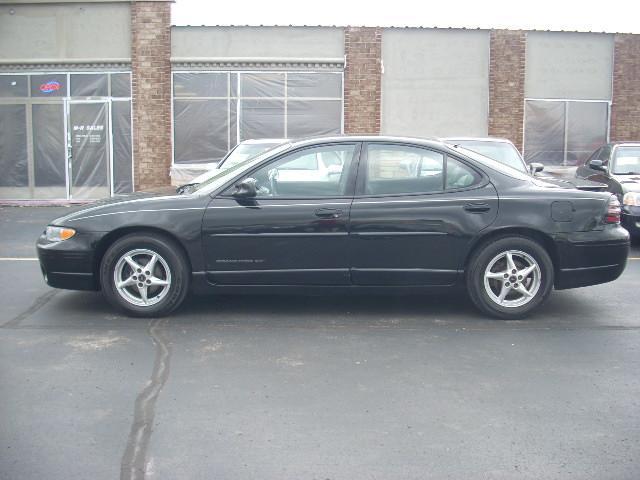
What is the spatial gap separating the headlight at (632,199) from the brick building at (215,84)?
744 centimetres

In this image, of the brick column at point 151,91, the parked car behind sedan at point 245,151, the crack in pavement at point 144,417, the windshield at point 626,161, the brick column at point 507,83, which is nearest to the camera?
the crack in pavement at point 144,417

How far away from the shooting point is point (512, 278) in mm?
6598

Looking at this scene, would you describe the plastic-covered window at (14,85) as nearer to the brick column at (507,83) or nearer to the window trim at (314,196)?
the brick column at (507,83)

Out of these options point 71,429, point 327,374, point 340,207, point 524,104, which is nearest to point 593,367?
point 327,374

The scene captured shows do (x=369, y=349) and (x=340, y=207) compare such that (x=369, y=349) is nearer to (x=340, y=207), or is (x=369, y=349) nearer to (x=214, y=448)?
(x=340, y=207)

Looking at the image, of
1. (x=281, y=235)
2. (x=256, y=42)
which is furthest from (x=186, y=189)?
(x=256, y=42)

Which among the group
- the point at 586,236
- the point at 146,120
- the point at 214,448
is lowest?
the point at 214,448

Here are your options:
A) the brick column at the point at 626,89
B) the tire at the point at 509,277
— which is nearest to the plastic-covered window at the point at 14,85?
the brick column at the point at 626,89

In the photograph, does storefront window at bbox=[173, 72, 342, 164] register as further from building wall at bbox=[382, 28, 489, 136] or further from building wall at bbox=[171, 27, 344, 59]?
building wall at bbox=[382, 28, 489, 136]

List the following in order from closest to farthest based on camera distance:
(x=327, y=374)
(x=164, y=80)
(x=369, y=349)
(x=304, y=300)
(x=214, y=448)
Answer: (x=214, y=448) < (x=327, y=374) < (x=369, y=349) < (x=304, y=300) < (x=164, y=80)

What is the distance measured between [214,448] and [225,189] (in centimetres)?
294

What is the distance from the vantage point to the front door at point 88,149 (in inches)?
696

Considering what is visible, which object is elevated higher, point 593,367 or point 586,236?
point 586,236

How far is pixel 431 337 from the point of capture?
6172mm
